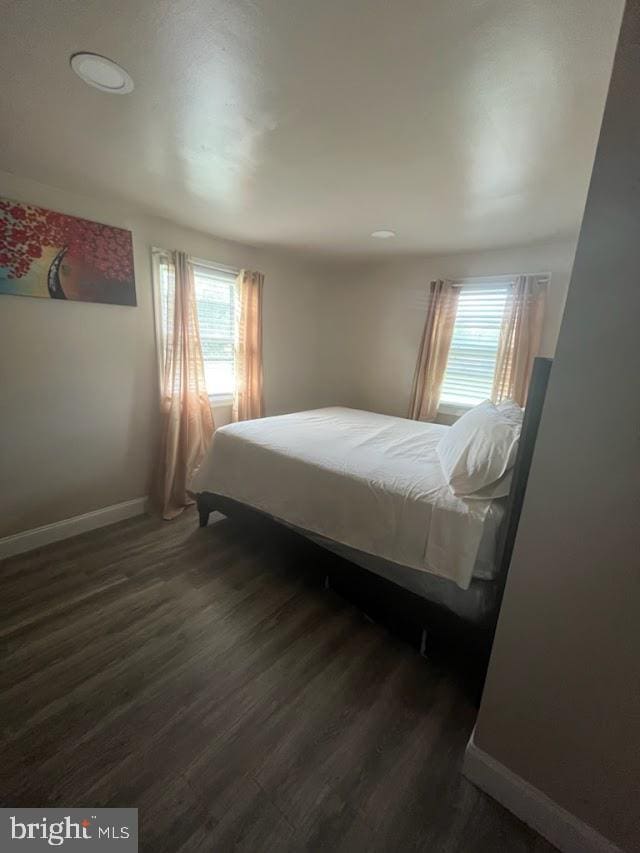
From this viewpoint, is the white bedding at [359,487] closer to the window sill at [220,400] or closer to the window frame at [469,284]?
the window frame at [469,284]

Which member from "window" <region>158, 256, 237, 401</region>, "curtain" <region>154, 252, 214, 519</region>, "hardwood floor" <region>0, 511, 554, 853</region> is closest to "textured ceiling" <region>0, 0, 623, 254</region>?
"curtain" <region>154, 252, 214, 519</region>

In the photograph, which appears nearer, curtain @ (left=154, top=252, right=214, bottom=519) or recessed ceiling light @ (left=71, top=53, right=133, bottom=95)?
recessed ceiling light @ (left=71, top=53, right=133, bottom=95)

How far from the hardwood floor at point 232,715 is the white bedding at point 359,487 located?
42 cm

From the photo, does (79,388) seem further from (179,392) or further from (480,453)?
(480,453)

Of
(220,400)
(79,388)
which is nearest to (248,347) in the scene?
(220,400)

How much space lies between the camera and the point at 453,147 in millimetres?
1465

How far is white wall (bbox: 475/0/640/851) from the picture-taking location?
0.79 metres

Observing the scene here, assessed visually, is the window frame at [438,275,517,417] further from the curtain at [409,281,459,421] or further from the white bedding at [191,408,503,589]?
the white bedding at [191,408,503,589]

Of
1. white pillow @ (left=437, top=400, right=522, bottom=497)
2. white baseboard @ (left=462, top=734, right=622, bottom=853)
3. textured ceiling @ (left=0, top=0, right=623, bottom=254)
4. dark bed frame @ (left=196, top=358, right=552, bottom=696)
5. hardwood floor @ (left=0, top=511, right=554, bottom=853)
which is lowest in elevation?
hardwood floor @ (left=0, top=511, right=554, bottom=853)

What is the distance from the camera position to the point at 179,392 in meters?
2.82

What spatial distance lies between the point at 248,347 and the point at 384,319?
157 cm

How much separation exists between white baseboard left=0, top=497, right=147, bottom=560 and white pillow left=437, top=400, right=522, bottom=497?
98.4 inches

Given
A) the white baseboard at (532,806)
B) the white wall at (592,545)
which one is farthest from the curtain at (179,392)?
the white wall at (592,545)

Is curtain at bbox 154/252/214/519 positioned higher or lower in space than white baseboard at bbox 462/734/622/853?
higher
